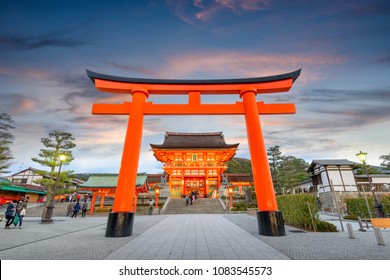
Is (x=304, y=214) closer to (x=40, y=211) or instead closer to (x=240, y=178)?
(x=240, y=178)

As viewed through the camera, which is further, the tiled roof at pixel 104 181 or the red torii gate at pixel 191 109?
the tiled roof at pixel 104 181

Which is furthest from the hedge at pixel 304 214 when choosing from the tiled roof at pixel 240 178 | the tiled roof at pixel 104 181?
the tiled roof at pixel 240 178

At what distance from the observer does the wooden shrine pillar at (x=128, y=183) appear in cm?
620

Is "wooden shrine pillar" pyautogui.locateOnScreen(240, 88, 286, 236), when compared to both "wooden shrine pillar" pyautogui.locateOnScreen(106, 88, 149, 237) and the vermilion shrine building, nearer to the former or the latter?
"wooden shrine pillar" pyautogui.locateOnScreen(106, 88, 149, 237)

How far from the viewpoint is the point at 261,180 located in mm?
6531

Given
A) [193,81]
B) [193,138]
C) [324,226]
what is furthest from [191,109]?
[193,138]

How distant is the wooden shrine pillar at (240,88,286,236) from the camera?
20.2 feet

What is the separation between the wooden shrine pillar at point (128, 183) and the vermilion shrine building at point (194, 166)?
18.3 meters

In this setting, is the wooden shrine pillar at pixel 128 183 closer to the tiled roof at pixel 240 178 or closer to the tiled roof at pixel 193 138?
the tiled roof at pixel 193 138

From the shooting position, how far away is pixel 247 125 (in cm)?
737

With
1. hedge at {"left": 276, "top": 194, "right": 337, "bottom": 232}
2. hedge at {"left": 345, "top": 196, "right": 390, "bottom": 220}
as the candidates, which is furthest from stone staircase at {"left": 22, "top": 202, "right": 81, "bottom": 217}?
hedge at {"left": 345, "top": 196, "right": 390, "bottom": 220}

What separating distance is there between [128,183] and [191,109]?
3.89 metres

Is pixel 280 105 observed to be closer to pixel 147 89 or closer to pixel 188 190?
pixel 147 89
